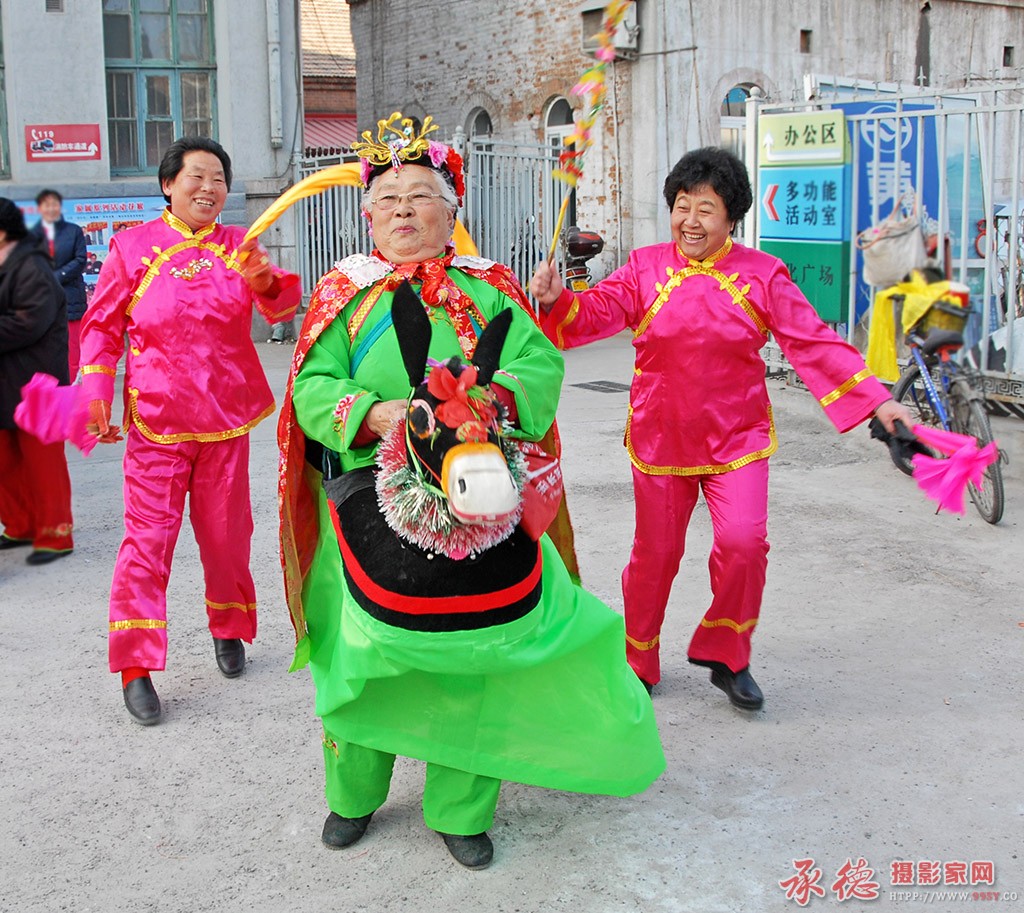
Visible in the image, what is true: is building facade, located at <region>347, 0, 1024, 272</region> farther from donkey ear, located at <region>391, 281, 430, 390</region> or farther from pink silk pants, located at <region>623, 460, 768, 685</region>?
donkey ear, located at <region>391, 281, 430, 390</region>

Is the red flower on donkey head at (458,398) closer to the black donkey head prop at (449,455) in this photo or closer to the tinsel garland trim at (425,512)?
the black donkey head prop at (449,455)

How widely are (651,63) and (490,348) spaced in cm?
1331

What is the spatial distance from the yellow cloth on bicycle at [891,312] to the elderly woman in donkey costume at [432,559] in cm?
111

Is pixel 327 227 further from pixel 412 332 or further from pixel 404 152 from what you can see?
pixel 412 332

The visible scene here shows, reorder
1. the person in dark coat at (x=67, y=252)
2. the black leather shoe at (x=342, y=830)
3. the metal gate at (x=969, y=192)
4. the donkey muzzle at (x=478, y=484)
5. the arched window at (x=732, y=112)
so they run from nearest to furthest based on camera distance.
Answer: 1. the donkey muzzle at (x=478, y=484)
2. the black leather shoe at (x=342, y=830)
3. the metal gate at (x=969, y=192)
4. the person in dark coat at (x=67, y=252)
5. the arched window at (x=732, y=112)

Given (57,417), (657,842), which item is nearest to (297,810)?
(657,842)

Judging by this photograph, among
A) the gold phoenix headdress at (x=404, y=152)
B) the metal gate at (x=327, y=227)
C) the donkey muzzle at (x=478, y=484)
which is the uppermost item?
the metal gate at (x=327, y=227)

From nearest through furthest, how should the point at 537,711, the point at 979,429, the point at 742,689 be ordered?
1. the point at 537,711
2. the point at 742,689
3. the point at 979,429

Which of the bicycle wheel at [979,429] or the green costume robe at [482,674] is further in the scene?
the bicycle wheel at [979,429]

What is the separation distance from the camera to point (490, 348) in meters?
2.71

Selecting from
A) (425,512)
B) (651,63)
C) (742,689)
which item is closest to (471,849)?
(425,512)

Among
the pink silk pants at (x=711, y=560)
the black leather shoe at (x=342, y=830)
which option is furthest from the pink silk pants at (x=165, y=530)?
the pink silk pants at (x=711, y=560)

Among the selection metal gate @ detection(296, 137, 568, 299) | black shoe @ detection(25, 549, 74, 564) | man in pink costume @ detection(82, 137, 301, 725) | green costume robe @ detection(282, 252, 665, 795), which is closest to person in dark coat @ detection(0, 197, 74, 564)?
black shoe @ detection(25, 549, 74, 564)

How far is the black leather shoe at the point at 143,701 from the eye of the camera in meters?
3.97
